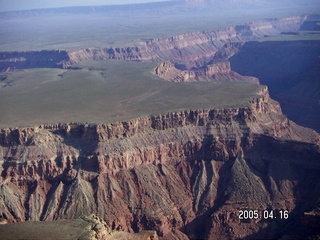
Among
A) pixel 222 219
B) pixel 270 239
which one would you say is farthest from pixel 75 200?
pixel 270 239

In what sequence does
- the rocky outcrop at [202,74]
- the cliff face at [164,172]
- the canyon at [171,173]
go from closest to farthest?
the canyon at [171,173]
the cliff face at [164,172]
the rocky outcrop at [202,74]

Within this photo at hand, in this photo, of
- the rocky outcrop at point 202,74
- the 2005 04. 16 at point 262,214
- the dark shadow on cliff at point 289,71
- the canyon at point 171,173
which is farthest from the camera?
the rocky outcrop at point 202,74

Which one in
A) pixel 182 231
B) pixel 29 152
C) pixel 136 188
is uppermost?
pixel 29 152

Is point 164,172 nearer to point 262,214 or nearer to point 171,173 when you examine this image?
point 171,173

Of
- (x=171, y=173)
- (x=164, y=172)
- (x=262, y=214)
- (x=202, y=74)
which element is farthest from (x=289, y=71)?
(x=262, y=214)

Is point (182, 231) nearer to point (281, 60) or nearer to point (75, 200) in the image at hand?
point (75, 200)

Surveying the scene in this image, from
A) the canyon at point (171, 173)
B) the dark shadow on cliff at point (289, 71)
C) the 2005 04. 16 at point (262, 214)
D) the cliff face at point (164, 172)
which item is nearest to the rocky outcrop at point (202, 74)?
the dark shadow on cliff at point (289, 71)

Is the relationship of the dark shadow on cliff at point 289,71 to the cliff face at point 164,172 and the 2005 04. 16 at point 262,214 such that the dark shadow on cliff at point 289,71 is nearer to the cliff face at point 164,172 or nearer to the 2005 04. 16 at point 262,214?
the cliff face at point 164,172
